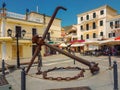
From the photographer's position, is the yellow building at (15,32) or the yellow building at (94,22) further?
the yellow building at (94,22)

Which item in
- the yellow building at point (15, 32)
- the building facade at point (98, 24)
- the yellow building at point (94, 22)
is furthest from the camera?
the yellow building at point (94, 22)

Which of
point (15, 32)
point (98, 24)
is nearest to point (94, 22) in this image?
point (98, 24)

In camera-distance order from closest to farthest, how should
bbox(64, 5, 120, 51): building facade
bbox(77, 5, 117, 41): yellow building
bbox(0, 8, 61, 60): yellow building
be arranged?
bbox(0, 8, 61, 60): yellow building < bbox(64, 5, 120, 51): building facade < bbox(77, 5, 117, 41): yellow building

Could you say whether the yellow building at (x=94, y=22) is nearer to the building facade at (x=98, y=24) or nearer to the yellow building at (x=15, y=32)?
the building facade at (x=98, y=24)

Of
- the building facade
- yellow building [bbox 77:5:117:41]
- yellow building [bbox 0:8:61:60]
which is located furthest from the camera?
yellow building [bbox 77:5:117:41]

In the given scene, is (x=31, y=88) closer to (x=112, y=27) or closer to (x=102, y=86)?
(x=102, y=86)

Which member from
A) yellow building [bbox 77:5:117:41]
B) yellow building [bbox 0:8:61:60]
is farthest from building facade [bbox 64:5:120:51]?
yellow building [bbox 0:8:61:60]

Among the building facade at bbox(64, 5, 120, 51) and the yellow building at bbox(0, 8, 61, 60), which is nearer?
the yellow building at bbox(0, 8, 61, 60)

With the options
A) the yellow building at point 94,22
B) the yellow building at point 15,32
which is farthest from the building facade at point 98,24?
the yellow building at point 15,32

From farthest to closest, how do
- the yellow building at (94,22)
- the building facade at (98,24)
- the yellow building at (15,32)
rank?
the yellow building at (94,22) → the building facade at (98,24) → the yellow building at (15,32)

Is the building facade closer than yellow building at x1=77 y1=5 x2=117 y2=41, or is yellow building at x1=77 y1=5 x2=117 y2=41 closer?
the building facade

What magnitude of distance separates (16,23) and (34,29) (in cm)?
423

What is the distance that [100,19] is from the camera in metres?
44.7

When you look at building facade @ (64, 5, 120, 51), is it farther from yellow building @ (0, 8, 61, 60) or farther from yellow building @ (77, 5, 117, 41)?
yellow building @ (0, 8, 61, 60)
